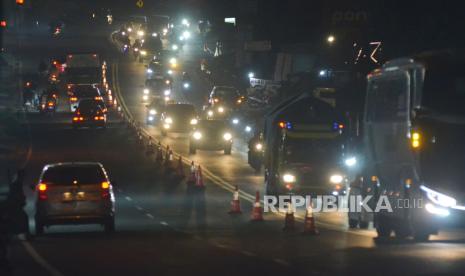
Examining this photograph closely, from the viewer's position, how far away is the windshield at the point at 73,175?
23.9m

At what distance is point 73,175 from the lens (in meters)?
24.0


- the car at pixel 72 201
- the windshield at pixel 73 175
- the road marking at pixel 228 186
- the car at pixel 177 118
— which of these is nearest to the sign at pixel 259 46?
the road marking at pixel 228 186

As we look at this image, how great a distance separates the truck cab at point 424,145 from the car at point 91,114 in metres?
37.9

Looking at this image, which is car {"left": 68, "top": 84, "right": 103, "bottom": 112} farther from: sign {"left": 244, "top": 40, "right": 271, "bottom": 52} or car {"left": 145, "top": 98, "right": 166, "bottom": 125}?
sign {"left": 244, "top": 40, "right": 271, "bottom": 52}

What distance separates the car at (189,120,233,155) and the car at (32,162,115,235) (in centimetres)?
2487

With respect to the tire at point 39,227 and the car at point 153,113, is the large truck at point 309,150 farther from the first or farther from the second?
the car at point 153,113

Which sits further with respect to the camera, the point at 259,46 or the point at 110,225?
the point at 259,46

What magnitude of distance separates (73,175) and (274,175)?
9.81 metres

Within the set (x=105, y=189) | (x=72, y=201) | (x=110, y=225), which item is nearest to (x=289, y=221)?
(x=110, y=225)

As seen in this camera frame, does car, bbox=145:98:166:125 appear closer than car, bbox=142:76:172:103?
Yes

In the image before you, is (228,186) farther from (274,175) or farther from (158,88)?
(158,88)

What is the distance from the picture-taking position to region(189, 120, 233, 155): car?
4881 centimetres

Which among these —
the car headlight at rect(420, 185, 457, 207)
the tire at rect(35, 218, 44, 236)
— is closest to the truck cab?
the car headlight at rect(420, 185, 457, 207)

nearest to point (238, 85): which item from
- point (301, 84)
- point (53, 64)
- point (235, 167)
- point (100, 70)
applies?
point (100, 70)
